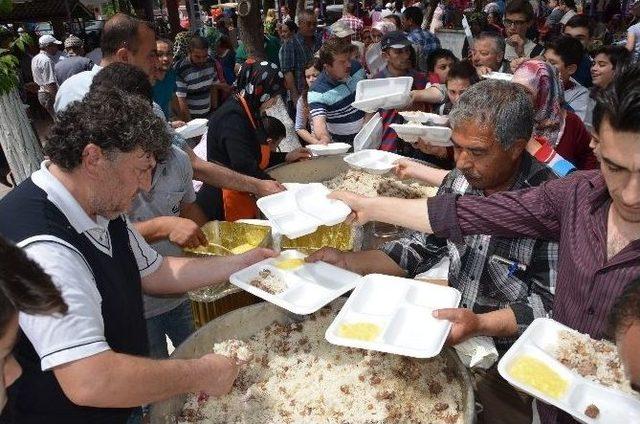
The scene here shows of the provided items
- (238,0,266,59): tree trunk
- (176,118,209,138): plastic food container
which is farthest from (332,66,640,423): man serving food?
(238,0,266,59): tree trunk

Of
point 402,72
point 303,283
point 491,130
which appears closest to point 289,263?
point 303,283

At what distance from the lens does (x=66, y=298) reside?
1.14m

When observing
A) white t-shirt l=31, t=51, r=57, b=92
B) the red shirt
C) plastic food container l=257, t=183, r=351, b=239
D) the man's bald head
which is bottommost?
white t-shirt l=31, t=51, r=57, b=92

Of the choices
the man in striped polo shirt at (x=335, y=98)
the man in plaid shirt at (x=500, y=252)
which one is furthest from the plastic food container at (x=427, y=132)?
the man in striped polo shirt at (x=335, y=98)

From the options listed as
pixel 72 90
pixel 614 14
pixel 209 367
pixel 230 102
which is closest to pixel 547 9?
pixel 614 14

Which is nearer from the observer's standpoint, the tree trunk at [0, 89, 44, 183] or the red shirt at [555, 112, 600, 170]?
the red shirt at [555, 112, 600, 170]

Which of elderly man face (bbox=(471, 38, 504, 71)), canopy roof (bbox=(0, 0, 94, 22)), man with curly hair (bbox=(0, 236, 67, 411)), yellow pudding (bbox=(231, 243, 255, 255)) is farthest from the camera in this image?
canopy roof (bbox=(0, 0, 94, 22))

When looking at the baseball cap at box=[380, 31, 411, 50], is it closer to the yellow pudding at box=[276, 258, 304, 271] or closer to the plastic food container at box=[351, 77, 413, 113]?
the plastic food container at box=[351, 77, 413, 113]

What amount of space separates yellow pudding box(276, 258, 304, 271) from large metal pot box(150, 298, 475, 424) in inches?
6.8

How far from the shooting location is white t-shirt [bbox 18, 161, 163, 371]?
3.67 feet

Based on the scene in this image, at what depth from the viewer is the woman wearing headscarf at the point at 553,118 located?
112 inches

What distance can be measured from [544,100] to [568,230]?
1645 millimetres

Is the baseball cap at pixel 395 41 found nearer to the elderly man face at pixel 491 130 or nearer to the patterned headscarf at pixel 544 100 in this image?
the patterned headscarf at pixel 544 100

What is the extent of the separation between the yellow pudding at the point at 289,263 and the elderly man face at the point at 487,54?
10.3 ft
